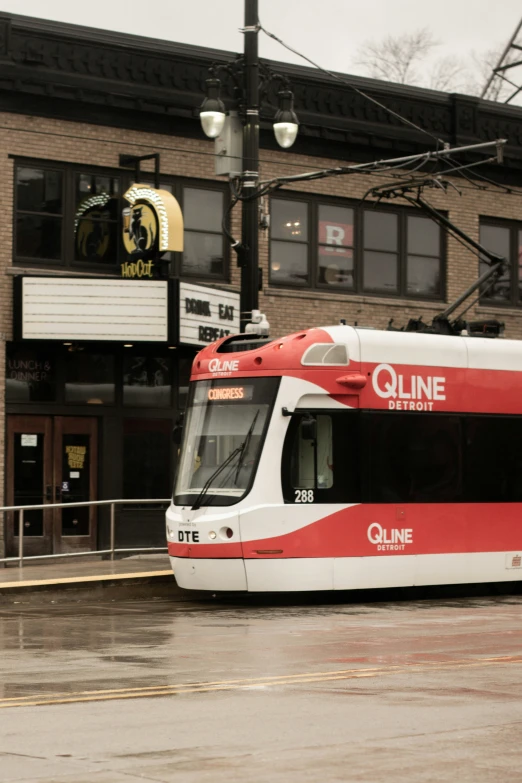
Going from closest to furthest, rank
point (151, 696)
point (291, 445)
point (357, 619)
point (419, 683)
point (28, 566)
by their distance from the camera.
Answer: point (151, 696), point (419, 683), point (357, 619), point (291, 445), point (28, 566)

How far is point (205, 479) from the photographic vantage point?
16.9 m

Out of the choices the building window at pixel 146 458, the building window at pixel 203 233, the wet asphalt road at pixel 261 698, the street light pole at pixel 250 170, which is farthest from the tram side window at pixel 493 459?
A: the building window at pixel 203 233

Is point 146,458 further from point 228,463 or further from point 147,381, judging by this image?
point 228,463

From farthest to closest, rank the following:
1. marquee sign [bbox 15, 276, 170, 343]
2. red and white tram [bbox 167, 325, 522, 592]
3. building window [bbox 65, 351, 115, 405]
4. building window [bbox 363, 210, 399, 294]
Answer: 1. building window [bbox 363, 210, 399, 294]
2. building window [bbox 65, 351, 115, 405]
3. marquee sign [bbox 15, 276, 170, 343]
4. red and white tram [bbox 167, 325, 522, 592]

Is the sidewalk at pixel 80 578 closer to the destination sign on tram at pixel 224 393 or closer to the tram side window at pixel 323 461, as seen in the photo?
the destination sign on tram at pixel 224 393

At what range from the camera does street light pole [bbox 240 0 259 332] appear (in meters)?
18.9

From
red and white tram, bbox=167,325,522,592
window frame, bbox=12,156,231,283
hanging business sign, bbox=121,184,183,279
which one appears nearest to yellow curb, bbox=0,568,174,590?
red and white tram, bbox=167,325,522,592

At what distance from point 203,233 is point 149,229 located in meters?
2.30

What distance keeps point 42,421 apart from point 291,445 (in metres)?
8.33

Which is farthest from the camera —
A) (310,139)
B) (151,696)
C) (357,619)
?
(310,139)

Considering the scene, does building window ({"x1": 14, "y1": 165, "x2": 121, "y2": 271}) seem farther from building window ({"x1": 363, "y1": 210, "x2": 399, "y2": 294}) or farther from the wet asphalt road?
the wet asphalt road

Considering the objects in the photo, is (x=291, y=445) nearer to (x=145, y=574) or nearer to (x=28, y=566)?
(x=145, y=574)

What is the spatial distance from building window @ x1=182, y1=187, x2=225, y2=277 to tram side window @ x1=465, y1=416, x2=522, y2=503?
850cm

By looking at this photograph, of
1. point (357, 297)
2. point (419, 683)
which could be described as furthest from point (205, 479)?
point (357, 297)
